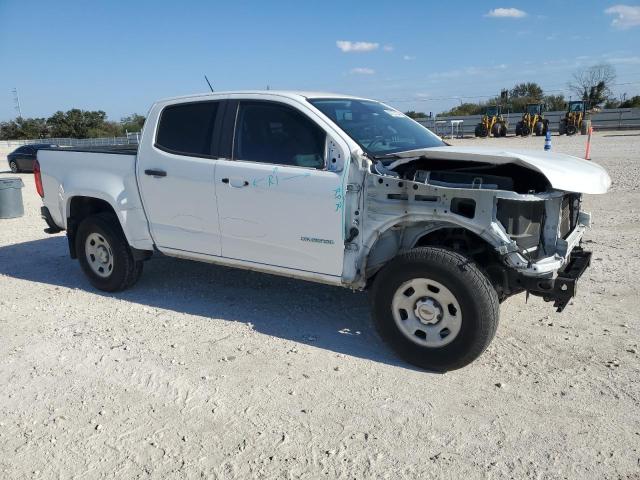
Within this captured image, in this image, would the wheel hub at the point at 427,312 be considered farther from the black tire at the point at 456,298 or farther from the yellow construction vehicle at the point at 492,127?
the yellow construction vehicle at the point at 492,127

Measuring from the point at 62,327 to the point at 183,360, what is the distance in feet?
4.85

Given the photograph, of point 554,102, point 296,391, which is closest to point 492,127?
point 554,102

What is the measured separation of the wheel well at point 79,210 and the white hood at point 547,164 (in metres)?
3.51

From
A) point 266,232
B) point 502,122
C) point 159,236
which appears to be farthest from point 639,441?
point 502,122

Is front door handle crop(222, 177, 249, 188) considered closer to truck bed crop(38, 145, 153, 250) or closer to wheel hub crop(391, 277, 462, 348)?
truck bed crop(38, 145, 153, 250)

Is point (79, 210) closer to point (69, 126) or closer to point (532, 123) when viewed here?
point (532, 123)

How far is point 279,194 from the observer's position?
4.41 meters

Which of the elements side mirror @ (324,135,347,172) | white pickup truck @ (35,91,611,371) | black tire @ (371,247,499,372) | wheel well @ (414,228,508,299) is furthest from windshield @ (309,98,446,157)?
black tire @ (371,247,499,372)

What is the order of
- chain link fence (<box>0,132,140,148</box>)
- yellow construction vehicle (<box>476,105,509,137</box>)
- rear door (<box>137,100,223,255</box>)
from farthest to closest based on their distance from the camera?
yellow construction vehicle (<box>476,105,509,137</box>) < chain link fence (<box>0,132,140,148</box>) < rear door (<box>137,100,223,255</box>)

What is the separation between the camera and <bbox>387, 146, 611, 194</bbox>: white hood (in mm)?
3566

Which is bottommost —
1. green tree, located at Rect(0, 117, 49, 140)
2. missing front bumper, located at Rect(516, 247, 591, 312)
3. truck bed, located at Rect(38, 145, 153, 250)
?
green tree, located at Rect(0, 117, 49, 140)

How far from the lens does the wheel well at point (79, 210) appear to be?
6016 mm

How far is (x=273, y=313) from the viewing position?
5121 mm

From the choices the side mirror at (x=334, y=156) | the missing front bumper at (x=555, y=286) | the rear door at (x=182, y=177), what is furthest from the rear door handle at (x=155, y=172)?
the missing front bumper at (x=555, y=286)
